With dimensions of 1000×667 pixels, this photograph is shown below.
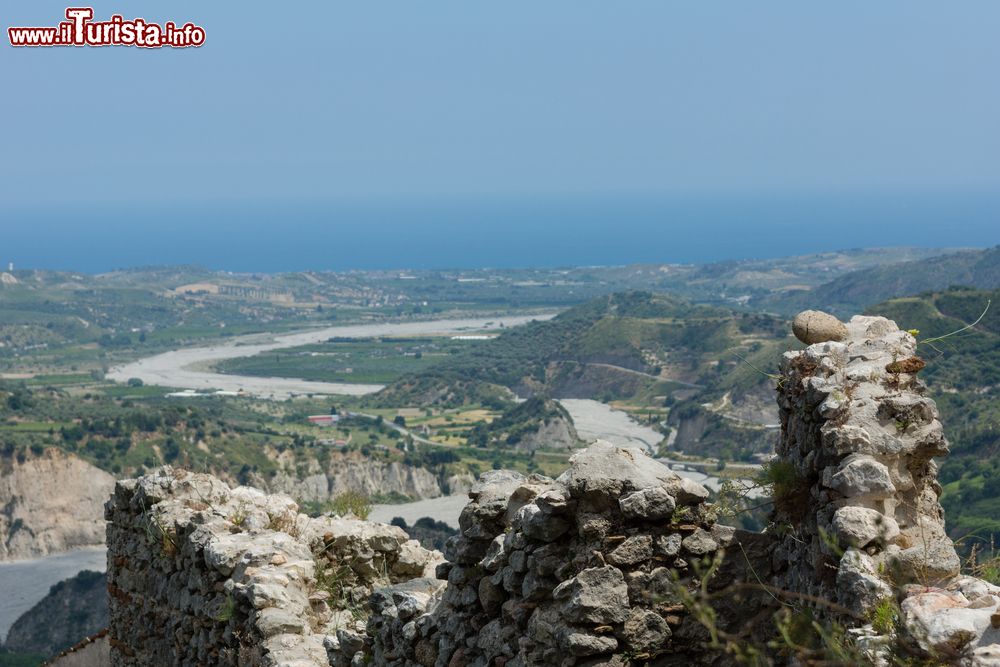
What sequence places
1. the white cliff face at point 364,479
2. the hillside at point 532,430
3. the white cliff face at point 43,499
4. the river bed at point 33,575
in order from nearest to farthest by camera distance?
the river bed at point 33,575 → the white cliff face at point 364,479 → the white cliff face at point 43,499 → the hillside at point 532,430

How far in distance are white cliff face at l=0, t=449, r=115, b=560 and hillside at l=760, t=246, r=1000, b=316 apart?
103 m

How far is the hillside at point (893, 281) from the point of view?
156 meters

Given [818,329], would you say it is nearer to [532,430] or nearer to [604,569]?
[604,569]

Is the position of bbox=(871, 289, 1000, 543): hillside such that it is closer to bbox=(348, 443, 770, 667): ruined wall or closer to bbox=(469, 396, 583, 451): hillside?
bbox=(469, 396, 583, 451): hillside

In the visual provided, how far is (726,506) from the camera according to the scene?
23.4 ft

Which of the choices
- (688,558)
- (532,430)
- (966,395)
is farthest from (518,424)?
(688,558)

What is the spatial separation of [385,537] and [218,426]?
65.8m

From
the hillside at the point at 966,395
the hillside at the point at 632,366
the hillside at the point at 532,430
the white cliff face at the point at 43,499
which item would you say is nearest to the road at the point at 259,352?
the hillside at the point at 632,366

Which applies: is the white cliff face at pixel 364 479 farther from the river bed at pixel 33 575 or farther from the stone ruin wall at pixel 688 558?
the stone ruin wall at pixel 688 558

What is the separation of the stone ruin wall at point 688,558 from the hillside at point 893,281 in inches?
5797

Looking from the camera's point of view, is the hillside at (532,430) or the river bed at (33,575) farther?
the hillside at (532,430)

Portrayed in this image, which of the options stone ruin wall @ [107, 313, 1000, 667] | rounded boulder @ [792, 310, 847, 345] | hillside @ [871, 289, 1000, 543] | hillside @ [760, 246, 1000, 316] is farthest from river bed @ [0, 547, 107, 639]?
hillside @ [760, 246, 1000, 316]

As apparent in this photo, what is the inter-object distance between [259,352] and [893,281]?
82583mm

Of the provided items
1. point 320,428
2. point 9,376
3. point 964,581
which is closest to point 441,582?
point 964,581
